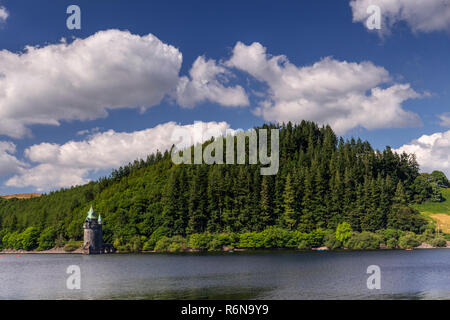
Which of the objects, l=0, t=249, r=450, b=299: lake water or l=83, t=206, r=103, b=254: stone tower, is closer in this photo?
l=0, t=249, r=450, b=299: lake water

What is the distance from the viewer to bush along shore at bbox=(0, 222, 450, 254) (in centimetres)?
14750

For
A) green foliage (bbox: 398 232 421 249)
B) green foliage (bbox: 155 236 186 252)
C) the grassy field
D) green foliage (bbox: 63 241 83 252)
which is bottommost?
green foliage (bbox: 63 241 83 252)

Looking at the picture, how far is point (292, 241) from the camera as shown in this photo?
523 feet

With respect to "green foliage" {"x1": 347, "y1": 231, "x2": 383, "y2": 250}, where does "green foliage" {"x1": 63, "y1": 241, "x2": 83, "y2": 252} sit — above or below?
below

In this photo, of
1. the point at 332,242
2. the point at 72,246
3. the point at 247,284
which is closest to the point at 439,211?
the point at 332,242

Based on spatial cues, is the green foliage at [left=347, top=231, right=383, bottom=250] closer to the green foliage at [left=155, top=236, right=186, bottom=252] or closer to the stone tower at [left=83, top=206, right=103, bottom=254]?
the green foliage at [left=155, top=236, right=186, bottom=252]

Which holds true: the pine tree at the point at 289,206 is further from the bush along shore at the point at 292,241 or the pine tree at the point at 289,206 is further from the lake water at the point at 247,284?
the lake water at the point at 247,284

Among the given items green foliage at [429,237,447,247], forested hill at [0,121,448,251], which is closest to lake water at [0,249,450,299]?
green foliage at [429,237,447,247]

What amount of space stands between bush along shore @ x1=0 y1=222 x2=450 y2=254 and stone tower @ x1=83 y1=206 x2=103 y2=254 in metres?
7.27

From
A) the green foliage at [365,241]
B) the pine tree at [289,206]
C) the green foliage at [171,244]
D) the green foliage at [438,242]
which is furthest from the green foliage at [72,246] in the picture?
the green foliage at [438,242]

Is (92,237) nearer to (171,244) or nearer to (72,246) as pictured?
(72,246)

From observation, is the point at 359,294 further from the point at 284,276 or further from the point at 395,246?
the point at 395,246
